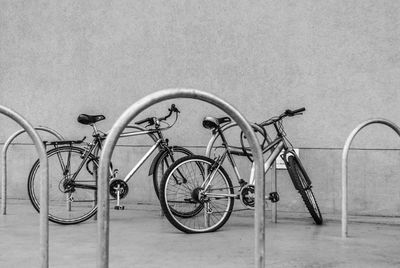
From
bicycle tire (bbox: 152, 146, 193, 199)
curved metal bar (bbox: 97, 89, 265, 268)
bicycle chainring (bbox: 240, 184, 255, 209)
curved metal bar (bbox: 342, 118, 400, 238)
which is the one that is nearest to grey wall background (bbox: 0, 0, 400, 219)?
bicycle tire (bbox: 152, 146, 193, 199)

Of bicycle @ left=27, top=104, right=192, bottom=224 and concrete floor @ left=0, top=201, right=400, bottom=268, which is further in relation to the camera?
bicycle @ left=27, top=104, right=192, bottom=224

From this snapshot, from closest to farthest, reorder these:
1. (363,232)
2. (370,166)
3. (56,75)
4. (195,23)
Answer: (363,232)
(370,166)
(195,23)
(56,75)

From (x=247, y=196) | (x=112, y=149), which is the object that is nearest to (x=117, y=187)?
(x=247, y=196)

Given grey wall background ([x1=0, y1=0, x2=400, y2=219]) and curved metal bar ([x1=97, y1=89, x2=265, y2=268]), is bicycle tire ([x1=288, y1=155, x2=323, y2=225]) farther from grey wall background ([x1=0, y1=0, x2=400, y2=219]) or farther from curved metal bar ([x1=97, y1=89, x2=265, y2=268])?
curved metal bar ([x1=97, y1=89, x2=265, y2=268])

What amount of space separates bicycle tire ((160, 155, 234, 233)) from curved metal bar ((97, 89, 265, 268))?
7.31 ft

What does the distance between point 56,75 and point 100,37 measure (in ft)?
2.40

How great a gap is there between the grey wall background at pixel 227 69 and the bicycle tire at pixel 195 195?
0.81 metres

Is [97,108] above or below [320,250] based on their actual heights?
above

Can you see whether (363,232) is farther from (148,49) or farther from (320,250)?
(148,49)

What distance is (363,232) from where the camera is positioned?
5.12 metres

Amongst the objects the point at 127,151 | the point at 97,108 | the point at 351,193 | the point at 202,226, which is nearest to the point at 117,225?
the point at 202,226

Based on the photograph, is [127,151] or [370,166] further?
[127,151]

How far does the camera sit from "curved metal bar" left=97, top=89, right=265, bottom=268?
245 centimetres

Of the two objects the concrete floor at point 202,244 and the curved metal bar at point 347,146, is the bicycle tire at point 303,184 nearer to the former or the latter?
the concrete floor at point 202,244
